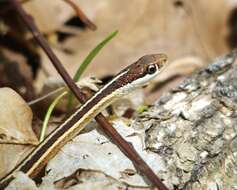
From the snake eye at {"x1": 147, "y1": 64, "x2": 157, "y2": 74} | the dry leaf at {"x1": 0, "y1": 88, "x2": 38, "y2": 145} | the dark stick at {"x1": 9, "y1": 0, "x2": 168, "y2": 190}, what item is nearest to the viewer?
the dark stick at {"x1": 9, "y1": 0, "x2": 168, "y2": 190}

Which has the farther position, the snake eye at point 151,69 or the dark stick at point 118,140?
the snake eye at point 151,69

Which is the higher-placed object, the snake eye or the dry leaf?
the dry leaf

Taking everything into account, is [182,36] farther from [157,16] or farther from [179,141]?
[179,141]

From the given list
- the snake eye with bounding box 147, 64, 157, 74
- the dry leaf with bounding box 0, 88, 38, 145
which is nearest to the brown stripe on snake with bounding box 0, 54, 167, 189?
the snake eye with bounding box 147, 64, 157, 74

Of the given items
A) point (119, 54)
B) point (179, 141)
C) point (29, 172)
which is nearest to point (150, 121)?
point (179, 141)

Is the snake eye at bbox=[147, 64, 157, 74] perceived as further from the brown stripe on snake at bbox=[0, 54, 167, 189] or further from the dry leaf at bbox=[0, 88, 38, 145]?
the dry leaf at bbox=[0, 88, 38, 145]

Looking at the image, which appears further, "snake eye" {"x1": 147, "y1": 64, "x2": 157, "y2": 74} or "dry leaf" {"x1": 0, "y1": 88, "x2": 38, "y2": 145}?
"snake eye" {"x1": 147, "y1": 64, "x2": 157, "y2": 74}

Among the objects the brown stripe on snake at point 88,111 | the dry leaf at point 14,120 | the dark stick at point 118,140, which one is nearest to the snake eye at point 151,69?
the brown stripe on snake at point 88,111

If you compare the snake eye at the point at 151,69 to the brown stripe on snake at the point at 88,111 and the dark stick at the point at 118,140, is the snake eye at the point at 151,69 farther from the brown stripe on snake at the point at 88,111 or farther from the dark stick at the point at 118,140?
the dark stick at the point at 118,140
